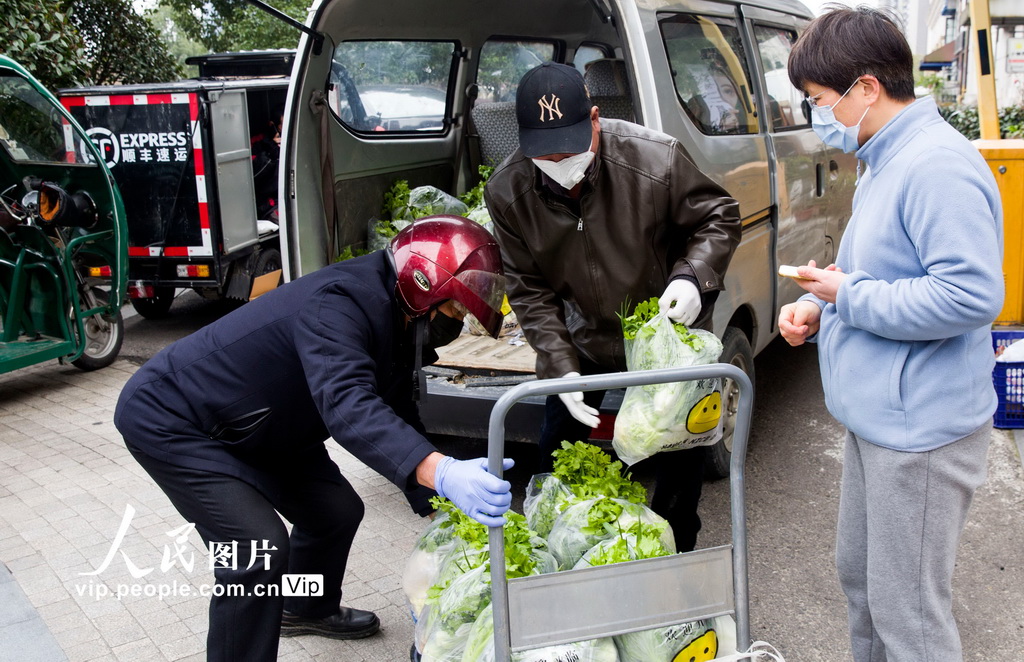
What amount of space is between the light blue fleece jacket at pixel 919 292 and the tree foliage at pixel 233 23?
14127mm

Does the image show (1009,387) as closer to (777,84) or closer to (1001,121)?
(777,84)

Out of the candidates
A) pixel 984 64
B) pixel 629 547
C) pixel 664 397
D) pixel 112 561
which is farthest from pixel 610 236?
pixel 984 64

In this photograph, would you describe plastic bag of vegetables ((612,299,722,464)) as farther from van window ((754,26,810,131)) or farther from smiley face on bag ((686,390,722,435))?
van window ((754,26,810,131))

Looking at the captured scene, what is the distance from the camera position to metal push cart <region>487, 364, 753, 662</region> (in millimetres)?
2072

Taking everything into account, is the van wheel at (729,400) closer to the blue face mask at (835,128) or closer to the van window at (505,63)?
the blue face mask at (835,128)

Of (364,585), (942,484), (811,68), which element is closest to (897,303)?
(942,484)

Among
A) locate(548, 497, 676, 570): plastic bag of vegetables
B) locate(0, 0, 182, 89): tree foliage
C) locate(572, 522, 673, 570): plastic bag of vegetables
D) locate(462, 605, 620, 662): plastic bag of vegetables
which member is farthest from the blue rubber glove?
locate(0, 0, 182, 89): tree foliage

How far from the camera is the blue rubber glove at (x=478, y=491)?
2107 mm

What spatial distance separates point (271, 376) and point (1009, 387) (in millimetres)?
4234

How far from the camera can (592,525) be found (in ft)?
→ 8.52

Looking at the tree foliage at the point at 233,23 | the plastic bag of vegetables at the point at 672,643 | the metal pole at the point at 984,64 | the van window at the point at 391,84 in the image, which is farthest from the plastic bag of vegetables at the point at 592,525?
the tree foliage at the point at 233,23

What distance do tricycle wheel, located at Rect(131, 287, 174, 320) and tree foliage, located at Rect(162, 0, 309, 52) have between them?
715cm

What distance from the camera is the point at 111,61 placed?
40.0 ft

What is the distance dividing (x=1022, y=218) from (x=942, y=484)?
3.89 metres
